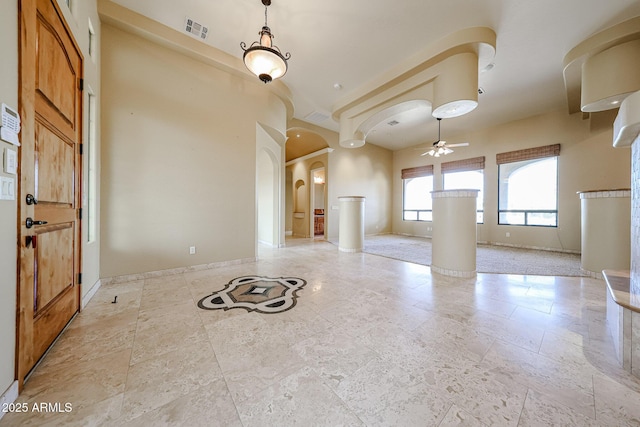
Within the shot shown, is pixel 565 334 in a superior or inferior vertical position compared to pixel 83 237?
inferior

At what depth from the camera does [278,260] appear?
14.6 feet

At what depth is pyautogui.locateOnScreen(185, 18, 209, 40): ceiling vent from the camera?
3112 mm

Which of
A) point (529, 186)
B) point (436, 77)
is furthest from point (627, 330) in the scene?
point (529, 186)

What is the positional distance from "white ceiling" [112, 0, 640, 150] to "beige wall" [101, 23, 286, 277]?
67 centimetres

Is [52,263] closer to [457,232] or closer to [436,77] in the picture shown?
[457,232]

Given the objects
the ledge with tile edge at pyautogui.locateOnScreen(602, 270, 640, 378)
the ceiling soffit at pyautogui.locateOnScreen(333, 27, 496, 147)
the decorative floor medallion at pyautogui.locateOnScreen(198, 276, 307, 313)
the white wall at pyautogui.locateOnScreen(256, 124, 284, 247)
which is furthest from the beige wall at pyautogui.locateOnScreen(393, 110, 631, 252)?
the decorative floor medallion at pyautogui.locateOnScreen(198, 276, 307, 313)

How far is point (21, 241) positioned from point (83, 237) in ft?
4.19

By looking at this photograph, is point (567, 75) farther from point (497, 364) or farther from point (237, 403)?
point (237, 403)

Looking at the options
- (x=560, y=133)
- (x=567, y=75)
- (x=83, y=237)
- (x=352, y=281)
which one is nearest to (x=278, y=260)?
(x=352, y=281)

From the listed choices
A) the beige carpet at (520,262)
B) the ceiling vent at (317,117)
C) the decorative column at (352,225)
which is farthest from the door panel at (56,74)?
the beige carpet at (520,262)

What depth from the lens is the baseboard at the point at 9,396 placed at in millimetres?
1079

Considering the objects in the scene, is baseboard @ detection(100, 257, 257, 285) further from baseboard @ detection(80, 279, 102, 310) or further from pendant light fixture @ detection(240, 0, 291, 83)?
pendant light fixture @ detection(240, 0, 291, 83)

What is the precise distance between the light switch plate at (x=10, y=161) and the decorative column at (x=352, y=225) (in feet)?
15.4

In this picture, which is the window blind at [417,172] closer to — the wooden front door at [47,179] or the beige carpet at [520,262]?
the beige carpet at [520,262]
